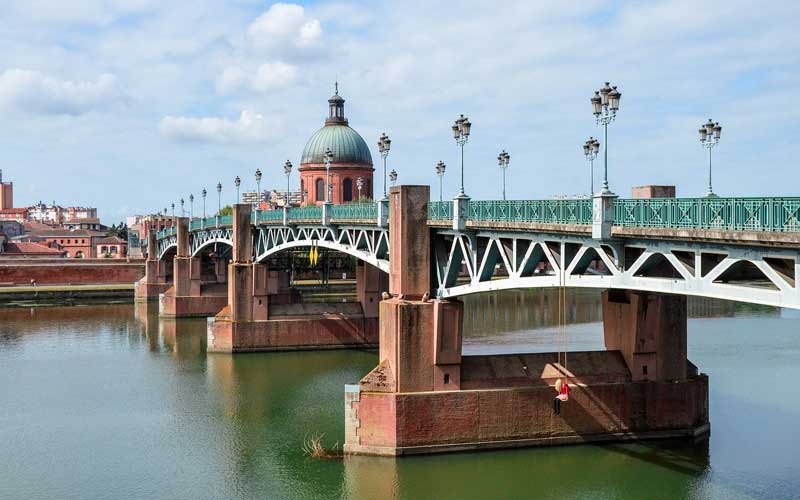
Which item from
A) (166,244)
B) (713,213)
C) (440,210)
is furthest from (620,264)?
(166,244)

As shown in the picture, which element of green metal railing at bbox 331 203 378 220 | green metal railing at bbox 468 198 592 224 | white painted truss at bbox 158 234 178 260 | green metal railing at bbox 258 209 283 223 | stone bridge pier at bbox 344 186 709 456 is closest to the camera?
green metal railing at bbox 468 198 592 224

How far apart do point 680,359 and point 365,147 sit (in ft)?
242

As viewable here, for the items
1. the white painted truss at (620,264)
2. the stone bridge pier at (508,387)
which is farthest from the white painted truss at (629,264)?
the stone bridge pier at (508,387)

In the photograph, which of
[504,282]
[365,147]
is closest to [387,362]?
[504,282]

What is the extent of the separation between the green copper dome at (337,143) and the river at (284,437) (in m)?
44.7

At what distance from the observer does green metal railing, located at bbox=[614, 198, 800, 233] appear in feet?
59.4

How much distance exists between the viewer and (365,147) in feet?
333

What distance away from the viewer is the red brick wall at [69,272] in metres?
98.4

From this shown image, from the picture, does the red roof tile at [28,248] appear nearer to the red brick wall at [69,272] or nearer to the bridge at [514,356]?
the red brick wall at [69,272]

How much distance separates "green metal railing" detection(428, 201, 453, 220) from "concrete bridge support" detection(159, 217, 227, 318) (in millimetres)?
44264

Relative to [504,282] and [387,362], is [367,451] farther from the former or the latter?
[504,282]

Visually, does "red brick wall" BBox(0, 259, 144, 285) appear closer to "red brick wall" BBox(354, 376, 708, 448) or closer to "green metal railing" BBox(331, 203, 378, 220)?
"green metal railing" BBox(331, 203, 378, 220)

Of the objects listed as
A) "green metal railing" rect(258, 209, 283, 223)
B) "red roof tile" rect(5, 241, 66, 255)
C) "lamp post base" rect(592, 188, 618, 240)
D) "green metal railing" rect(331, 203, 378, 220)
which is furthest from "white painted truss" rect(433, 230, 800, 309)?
"red roof tile" rect(5, 241, 66, 255)

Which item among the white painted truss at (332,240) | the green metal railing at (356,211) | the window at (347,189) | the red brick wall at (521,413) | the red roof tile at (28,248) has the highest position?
the window at (347,189)
